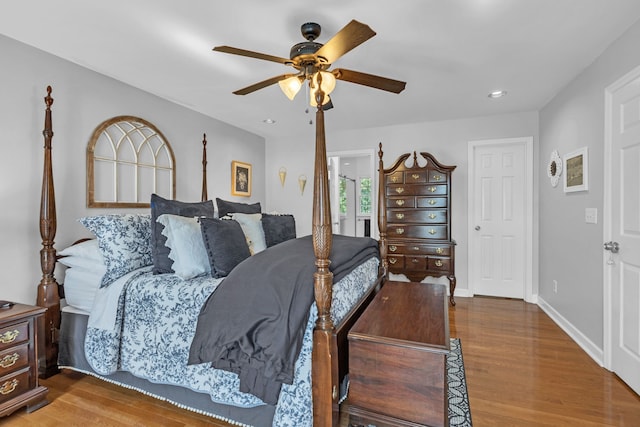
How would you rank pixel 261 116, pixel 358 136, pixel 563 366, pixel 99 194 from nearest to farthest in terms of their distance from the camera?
pixel 563 366, pixel 99 194, pixel 261 116, pixel 358 136

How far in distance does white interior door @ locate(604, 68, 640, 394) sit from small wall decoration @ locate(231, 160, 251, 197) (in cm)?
393

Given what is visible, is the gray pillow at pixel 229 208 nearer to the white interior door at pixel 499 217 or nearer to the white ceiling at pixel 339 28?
the white ceiling at pixel 339 28

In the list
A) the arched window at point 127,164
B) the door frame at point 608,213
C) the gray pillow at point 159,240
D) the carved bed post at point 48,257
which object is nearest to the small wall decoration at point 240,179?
the arched window at point 127,164

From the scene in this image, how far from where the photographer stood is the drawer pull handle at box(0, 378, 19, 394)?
186 centimetres

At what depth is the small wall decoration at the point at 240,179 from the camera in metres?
4.52

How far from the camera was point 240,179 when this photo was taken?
4.68 meters

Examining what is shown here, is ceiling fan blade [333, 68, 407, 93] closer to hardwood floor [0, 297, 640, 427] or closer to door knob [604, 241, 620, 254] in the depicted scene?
door knob [604, 241, 620, 254]

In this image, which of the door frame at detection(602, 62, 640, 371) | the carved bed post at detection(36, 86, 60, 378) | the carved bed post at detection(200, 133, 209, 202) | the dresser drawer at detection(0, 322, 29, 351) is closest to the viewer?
the dresser drawer at detection(0, 322, 29, 351)

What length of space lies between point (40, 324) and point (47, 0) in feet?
6.60

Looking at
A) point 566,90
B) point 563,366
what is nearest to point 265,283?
point 563,366

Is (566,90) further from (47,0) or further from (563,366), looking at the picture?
(47,0)

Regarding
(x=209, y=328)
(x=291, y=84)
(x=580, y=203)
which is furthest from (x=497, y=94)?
(x=209, y=328)

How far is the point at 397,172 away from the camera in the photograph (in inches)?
170

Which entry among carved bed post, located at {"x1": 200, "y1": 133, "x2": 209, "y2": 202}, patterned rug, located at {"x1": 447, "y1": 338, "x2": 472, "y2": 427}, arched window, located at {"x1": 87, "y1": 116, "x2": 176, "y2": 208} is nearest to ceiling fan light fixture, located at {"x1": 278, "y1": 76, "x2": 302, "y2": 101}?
arched window, located at {"x1": 87, "y1": 116, "x2": 176, "y2": 208}
